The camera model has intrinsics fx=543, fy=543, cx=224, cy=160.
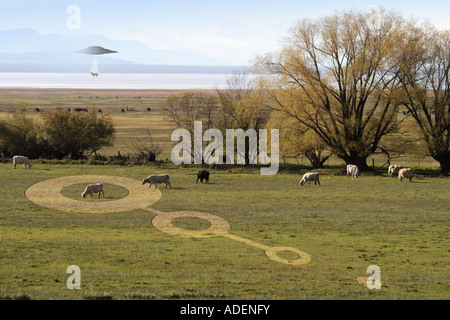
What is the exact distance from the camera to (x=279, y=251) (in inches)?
773

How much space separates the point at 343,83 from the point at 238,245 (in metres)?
34.8

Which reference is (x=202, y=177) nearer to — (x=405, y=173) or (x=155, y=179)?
(x=155, y=179)

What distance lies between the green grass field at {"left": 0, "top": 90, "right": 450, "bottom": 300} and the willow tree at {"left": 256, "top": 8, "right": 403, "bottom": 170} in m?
13.6

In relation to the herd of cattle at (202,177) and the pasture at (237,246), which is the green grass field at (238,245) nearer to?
the pasture at (237,246)

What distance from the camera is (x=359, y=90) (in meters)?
52.2

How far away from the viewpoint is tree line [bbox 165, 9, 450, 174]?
50.8 metres

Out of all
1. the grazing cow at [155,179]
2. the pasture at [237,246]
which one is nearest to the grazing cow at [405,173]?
the pasture at [237,246]

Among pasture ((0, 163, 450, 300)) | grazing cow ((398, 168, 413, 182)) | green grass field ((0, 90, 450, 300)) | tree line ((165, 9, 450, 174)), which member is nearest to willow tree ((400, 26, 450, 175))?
tree line ((165, 9, 450, 174))

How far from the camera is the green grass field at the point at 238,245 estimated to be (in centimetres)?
1417

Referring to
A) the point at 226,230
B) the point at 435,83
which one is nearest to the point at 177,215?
the point at 226,230

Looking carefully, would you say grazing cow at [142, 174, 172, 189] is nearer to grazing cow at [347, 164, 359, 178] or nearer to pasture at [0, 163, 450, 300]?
pasture at [0, 163, 450, 300]

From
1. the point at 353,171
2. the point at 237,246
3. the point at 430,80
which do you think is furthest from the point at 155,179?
the point at 430,80

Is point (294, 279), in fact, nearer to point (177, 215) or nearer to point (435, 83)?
point (177, 215)
